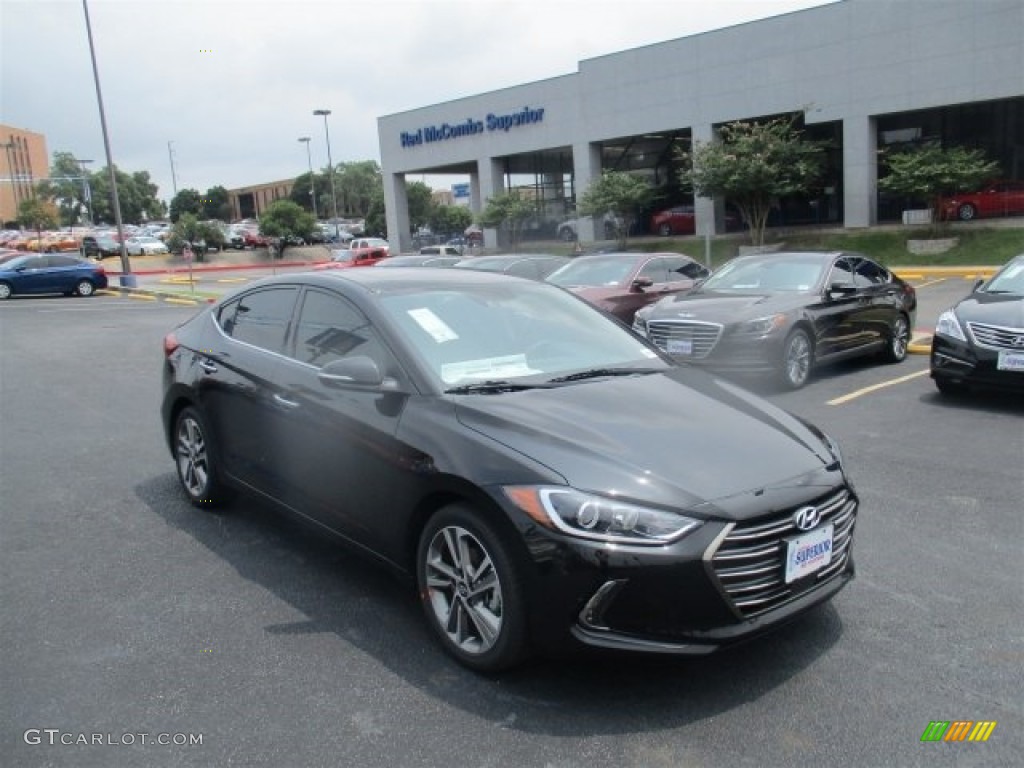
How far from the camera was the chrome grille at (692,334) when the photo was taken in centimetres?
899

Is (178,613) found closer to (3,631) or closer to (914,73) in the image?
(3,631)

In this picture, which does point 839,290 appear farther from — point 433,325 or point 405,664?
point 405,664

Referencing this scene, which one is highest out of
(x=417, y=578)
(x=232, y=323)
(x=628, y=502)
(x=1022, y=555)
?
(x=232, y=323)

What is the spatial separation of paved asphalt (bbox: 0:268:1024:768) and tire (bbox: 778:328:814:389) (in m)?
3.18

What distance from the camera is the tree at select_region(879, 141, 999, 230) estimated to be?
83.1ft

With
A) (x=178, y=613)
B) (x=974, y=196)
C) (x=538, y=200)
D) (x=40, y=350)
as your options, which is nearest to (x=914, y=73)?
(x=974, y=196)

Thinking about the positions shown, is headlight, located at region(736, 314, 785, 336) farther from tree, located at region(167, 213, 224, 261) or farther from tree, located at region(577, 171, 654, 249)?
tree, located at region(167, 213, 224, 261)

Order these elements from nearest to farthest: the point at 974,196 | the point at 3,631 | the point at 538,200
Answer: the point at 3,631 → the point at 974,196 → the point at 538,200

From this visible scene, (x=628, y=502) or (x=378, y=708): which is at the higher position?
(x=628, y=502)

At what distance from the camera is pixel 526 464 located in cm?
316

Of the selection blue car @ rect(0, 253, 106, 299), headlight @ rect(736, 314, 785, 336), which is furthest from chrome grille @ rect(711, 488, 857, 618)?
blue car @ rect(0, 253, 106, 299)

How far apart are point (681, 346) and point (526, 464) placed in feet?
20.7

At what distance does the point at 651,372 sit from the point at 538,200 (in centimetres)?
3805

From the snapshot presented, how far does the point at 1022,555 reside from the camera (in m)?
4.41
